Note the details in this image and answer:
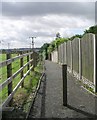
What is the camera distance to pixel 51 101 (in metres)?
8.88

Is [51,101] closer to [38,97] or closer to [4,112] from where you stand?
[38,97]

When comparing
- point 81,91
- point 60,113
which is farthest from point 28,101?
point 81,91

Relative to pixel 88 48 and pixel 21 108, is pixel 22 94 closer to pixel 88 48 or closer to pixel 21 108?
pixel 21 108

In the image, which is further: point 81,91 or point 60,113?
point 81,91

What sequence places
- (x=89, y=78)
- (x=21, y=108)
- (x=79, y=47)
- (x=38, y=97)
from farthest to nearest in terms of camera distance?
(x=79, y=47)
(x=89, y=78)
(x=38, y=97)
(x=21, y=108)

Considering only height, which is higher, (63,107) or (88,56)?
(88,56)

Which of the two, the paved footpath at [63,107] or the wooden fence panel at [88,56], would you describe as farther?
the wooden fence panel at [88,56]

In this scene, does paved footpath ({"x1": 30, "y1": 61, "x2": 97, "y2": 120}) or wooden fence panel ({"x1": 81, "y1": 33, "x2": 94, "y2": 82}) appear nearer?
paved footpath ({"x1": 30, "y1": 61, "x2": 97, "y2": 120})

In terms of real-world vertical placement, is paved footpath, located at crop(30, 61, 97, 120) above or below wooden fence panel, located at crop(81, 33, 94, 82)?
below

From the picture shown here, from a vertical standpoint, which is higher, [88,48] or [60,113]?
[88,48]

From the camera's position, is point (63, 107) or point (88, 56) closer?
point (63, 107)

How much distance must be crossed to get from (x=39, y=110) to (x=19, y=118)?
114 cm

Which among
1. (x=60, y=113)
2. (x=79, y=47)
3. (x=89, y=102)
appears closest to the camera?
(x=60, y=113)

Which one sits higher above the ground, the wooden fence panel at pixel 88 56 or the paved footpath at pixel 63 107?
the wooden fence panel at pixel 88 56
